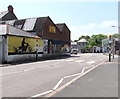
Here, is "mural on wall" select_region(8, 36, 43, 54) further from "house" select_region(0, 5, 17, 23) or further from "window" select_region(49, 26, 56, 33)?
"house" select_region(0, 5, 17, 23)

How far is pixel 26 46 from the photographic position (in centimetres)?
2916

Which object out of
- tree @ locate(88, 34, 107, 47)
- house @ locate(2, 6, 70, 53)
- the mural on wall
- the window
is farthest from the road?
tree @ locate(88, 34, 107, 47)

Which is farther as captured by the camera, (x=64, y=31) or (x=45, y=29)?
(x=64, y=31)

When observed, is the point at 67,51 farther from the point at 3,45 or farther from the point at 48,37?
the point at 3,45

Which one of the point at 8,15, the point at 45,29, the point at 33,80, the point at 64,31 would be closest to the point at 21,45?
the point at 45,29

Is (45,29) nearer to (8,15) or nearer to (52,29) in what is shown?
(52,29)

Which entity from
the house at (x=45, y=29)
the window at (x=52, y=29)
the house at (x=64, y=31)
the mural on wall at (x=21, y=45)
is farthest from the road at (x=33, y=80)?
the house at (x=64, y=31)

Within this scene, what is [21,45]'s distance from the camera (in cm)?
2788

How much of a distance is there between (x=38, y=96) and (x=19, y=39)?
69.7 feet

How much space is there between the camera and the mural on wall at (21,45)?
2542 cm

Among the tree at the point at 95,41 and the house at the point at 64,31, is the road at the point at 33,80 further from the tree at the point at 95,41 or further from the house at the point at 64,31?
the tree at the point at 95,41

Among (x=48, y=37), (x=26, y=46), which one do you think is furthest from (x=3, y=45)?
(x=48, y=37)

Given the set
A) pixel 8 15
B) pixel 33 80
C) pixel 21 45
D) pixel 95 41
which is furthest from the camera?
pixel 95 41

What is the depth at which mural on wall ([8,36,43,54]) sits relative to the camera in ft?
83.4
